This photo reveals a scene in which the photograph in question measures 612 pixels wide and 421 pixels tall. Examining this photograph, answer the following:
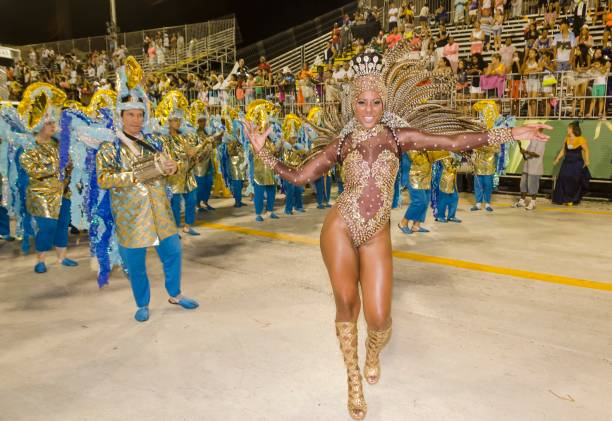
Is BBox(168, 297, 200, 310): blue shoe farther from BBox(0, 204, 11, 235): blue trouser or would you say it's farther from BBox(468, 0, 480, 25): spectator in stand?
BBox(468, 0, 480, 25): spectator in stand

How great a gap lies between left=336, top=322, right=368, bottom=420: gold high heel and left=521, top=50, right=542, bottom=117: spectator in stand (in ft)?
32.3

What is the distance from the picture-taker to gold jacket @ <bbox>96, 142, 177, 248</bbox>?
12.8 ft

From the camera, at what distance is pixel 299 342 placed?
12.1 feet

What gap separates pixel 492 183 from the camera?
918cm

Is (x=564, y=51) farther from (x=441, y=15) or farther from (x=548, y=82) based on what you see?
(x=441, y=15)

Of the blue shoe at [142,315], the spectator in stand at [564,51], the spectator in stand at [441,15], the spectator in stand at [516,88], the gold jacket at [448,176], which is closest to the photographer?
the blue shoe at [142,315]

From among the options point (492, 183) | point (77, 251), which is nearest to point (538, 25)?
point (492, 183)

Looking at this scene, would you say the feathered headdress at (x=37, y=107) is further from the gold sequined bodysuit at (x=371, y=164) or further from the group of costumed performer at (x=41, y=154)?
the gold sequined bodysuit at (x=371, y=164)

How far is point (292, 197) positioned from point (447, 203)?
9.12 ft

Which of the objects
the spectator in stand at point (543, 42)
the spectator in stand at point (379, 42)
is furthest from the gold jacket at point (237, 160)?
the spectator in stand at point (543, 42)

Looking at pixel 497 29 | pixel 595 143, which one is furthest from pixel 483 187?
pixel 497 29

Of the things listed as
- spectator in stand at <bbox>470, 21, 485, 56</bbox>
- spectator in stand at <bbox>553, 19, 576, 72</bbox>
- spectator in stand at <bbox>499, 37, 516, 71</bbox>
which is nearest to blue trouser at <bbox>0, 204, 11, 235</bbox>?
spectator in stand at <bbox>499, 37, 516, 71</bbox>

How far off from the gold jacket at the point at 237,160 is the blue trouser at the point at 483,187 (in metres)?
4.43

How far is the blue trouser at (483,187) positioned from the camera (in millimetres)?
9117
